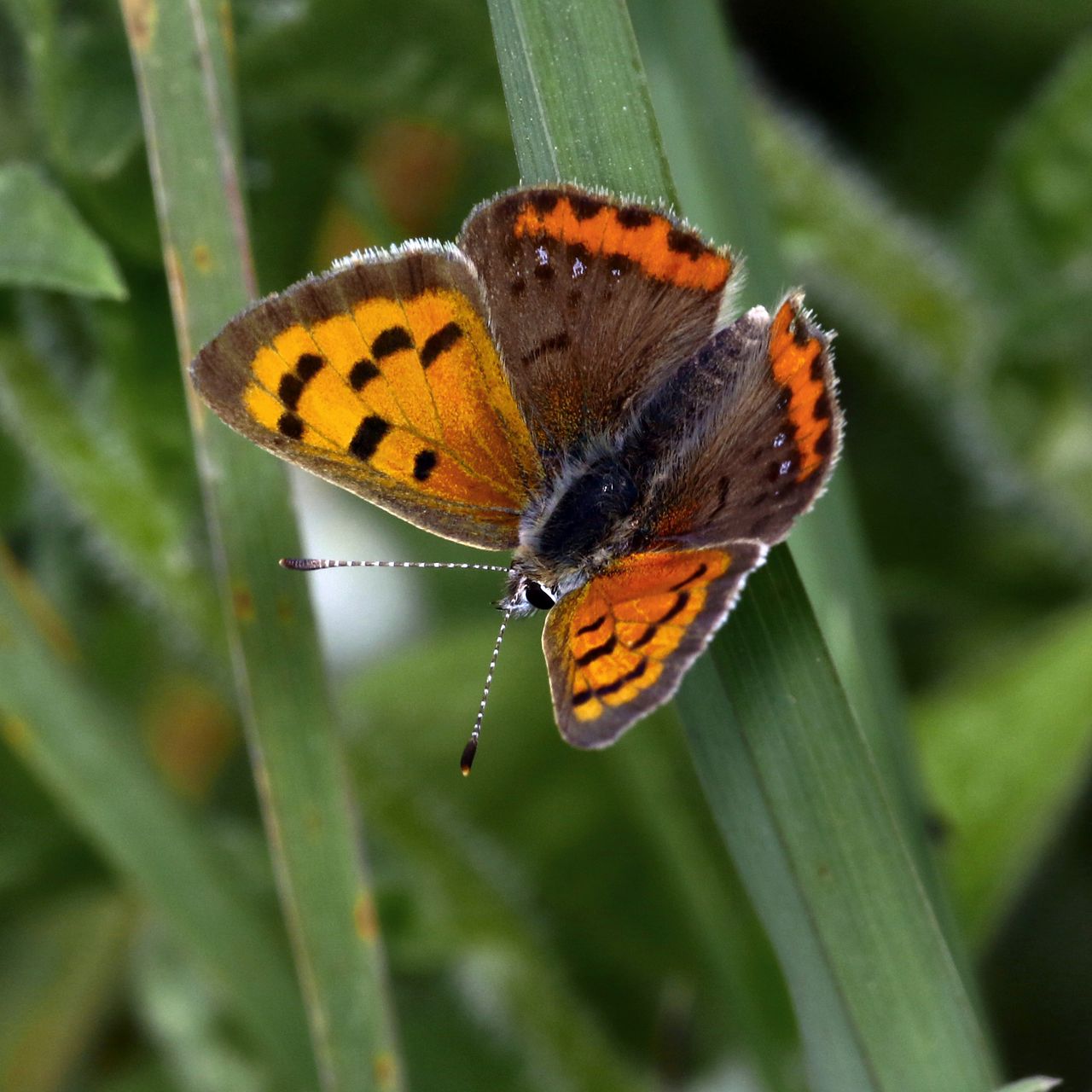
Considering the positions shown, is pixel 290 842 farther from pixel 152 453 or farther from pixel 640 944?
pixel 640 944

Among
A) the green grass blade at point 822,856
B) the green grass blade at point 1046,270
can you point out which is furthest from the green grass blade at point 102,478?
the green grass blade at point 1046,270

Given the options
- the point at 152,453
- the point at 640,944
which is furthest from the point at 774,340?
the point at 640,944

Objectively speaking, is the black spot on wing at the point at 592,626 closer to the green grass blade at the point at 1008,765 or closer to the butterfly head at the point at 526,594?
the butterfly head at the point at 526,594

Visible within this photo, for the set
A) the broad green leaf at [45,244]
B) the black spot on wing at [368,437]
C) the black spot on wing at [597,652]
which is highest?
the broad green leaf at [45,244]

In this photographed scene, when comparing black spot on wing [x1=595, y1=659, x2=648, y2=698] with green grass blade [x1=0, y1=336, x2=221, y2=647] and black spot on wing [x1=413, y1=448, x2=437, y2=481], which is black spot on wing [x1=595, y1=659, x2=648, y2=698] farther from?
green grass blade [x1=0, y1=336, x2=221, y2=647]

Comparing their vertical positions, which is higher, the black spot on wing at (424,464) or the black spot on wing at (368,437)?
the black spot on wing at (368,437)

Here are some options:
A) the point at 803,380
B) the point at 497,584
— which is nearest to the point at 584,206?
the point at 803,380

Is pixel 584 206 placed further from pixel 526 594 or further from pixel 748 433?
pixel 526 594
